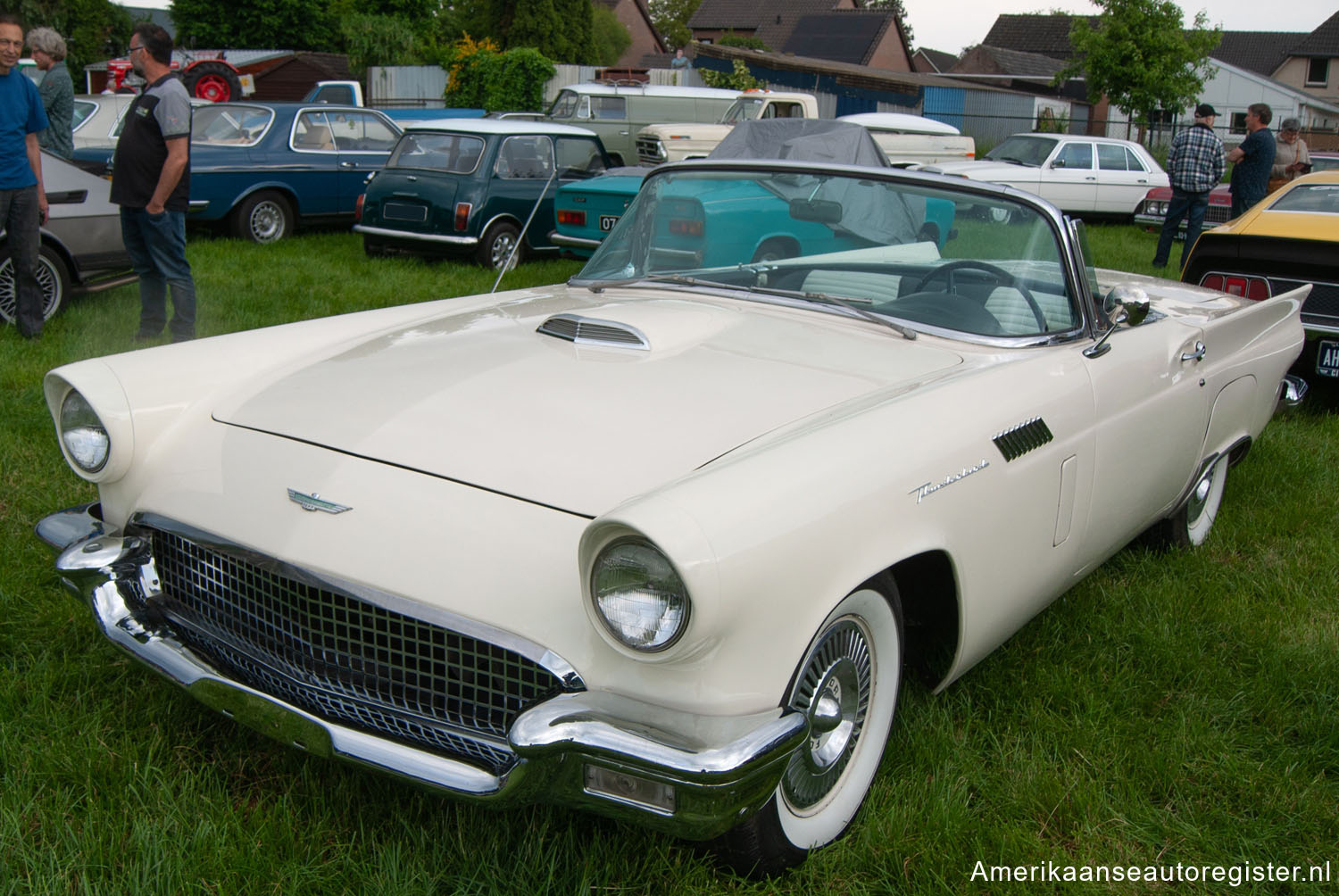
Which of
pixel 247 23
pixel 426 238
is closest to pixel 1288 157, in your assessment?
pixel 426 238

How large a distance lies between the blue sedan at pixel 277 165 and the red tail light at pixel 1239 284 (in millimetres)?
7887

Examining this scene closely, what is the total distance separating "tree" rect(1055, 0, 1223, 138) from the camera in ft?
77.0

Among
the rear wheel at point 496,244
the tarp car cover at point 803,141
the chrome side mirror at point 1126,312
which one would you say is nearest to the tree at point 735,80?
the rear wheel at point 496,244

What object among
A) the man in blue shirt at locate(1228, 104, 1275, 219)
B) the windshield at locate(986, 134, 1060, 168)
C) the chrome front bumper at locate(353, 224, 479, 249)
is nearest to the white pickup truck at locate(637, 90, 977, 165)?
the windshield at locate(986, 134, 1060, 168)

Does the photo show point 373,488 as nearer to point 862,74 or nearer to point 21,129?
point 21,129

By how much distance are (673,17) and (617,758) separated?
259 ft

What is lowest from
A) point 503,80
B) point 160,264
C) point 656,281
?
point 160,264

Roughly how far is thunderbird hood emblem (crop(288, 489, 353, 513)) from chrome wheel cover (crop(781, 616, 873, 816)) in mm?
962

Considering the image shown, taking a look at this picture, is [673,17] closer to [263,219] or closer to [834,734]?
[263,219]

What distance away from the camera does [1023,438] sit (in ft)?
8.61

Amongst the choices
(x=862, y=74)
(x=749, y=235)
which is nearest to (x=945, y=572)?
(x=749, y=235)

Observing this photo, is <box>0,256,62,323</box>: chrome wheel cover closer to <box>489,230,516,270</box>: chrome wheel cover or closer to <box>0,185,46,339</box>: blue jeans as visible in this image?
<box>0,185,46,339</box>: blue jeans

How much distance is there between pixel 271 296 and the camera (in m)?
7.58

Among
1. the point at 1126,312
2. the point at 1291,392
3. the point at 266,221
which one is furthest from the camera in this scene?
the point at 266,221
